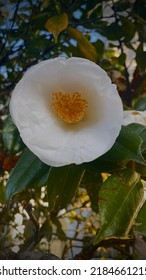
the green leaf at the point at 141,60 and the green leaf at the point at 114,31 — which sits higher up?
the green leaf at the point at 114,31

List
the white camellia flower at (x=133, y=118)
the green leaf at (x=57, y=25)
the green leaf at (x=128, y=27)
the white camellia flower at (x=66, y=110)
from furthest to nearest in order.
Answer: the green leaf at (x=128, y=27), the green leaf at (x=57, y=25), the white camellia flower at (x=133, y=118), the white camellia flower at (x=66, y=110)

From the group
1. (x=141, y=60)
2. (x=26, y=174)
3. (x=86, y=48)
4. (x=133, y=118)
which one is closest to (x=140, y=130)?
(x=133, y=118)

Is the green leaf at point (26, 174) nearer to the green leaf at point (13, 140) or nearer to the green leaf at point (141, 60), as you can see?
the green leaf at point (13, 140)

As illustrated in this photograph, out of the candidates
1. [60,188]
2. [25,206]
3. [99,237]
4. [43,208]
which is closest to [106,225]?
[99,237]

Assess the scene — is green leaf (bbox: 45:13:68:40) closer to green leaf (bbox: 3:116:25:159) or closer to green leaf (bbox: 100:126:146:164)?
green leaf (bbox: 3:116:25:159)

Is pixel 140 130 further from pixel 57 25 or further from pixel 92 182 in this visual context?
pixel 57 25

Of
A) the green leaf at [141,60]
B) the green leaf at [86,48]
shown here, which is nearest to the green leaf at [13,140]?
the green leaf at [86,48]
